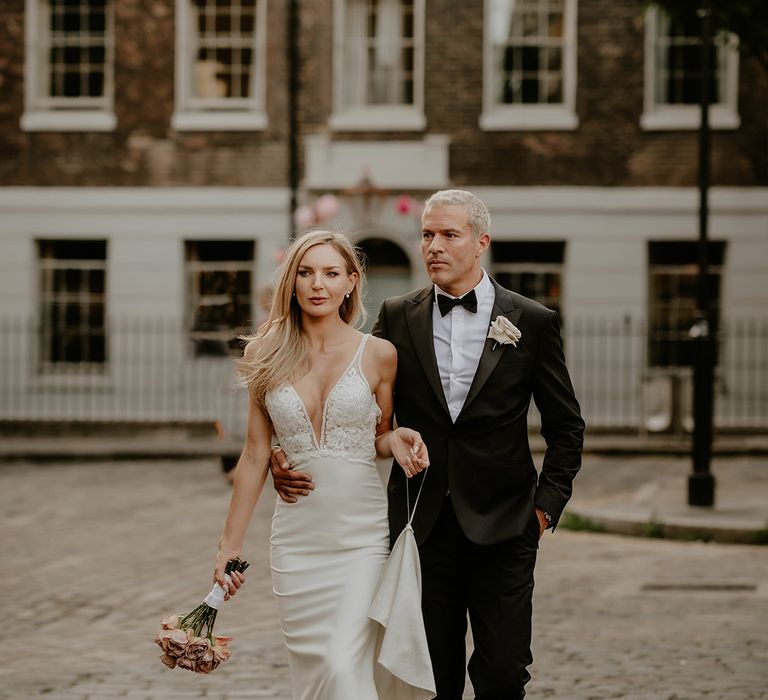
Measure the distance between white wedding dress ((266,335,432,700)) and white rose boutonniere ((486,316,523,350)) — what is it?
420 millimetres

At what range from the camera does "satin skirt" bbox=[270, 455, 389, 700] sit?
4348mm

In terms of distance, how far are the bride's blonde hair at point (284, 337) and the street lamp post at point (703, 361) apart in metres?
8.67

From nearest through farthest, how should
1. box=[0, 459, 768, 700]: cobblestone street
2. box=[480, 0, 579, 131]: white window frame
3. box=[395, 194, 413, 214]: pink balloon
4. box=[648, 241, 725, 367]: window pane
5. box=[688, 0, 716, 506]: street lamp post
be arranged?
box=[0, 459, 768, 700]: cobblestone street, box=[688, 0, 716, 506]: street lamp post, box=[395, 194, 413, 214]: pink balloon, box=[480, 0, 579, 131]: white window frame, box=[648, 241, 725, 367]: window pane

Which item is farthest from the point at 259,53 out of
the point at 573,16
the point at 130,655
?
→ the point at 130,655

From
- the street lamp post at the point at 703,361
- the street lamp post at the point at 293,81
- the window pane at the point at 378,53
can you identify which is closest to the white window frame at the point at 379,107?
the window pane at the point at 378,53

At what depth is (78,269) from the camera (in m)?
22.7

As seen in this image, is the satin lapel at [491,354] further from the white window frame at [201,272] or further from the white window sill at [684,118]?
the white window frame at [201,272]

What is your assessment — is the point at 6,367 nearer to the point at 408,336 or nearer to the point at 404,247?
the point at 404,247

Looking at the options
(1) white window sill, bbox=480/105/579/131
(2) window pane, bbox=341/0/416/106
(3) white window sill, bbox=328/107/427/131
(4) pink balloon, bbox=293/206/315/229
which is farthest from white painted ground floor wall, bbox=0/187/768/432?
(2) window pane, bbox=341/0/416/106

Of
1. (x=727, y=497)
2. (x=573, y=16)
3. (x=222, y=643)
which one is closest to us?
(x=222, y=643)

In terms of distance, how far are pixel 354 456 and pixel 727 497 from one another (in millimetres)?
9977

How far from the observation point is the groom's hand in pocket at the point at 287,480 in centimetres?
453

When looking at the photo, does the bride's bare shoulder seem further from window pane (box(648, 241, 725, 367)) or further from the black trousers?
window pane (box(648, 241, 725, 367))

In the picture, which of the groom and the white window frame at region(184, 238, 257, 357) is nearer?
the groom
